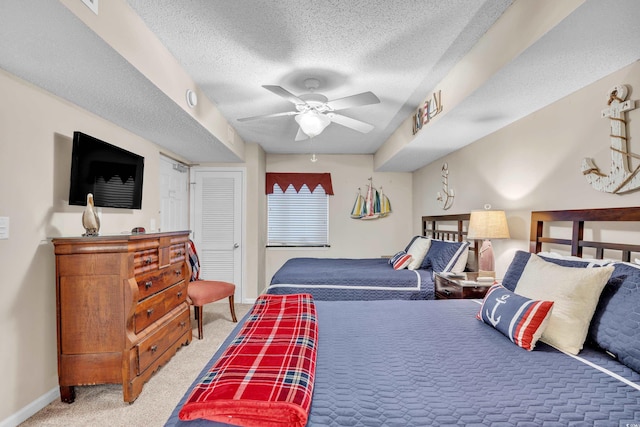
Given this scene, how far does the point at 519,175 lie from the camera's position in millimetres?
2773

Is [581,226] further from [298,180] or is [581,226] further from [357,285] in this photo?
[298,180]

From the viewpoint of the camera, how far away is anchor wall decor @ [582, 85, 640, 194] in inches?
69.2

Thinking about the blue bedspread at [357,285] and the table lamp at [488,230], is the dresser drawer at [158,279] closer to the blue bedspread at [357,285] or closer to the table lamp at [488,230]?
the blue bedspread at [357,285]

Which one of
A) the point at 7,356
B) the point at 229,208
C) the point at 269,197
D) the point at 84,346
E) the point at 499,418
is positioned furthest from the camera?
the point at 269,197

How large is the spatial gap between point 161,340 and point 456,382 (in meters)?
2.28

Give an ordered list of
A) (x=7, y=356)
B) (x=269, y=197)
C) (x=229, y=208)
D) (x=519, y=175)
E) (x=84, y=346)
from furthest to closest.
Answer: (x=269, y=197) < (x=229, y=208) < (x=519, y=175) < (x=84, y=346) < (x=7, y=356)

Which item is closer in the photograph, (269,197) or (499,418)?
(499,418)

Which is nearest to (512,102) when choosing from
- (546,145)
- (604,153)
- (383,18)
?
(546,145)

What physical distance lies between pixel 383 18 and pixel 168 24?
50.2 inches

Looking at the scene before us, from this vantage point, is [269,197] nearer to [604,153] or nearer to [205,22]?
[205,22]

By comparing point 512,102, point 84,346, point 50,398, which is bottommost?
point 50,398

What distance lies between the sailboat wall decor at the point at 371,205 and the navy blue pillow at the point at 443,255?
1957mm

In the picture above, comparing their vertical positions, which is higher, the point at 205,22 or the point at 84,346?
the point at 205,22

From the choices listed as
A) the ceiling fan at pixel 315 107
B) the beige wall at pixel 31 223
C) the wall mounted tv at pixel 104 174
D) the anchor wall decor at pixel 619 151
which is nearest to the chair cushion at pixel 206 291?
the wall mounted tv at pixel 104 174
